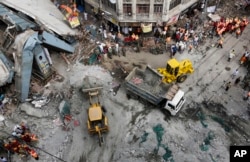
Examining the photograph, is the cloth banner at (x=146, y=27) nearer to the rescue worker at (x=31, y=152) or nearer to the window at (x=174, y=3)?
the window at (x=174, y=3)

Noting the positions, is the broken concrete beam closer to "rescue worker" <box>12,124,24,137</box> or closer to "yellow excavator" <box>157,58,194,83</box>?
"rescue worker" <box>12,124,24,137</box>

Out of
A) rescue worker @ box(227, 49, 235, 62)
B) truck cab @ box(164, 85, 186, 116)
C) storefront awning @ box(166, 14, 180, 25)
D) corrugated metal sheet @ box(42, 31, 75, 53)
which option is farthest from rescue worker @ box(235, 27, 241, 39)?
corrugated metal sheet @ box(42, 31, 75, 53)

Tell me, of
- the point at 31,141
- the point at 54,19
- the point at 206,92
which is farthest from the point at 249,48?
the point at 31,141

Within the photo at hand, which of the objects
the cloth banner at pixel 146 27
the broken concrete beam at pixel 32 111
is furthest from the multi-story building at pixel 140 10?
the broken concrete beam at pixel 32 111

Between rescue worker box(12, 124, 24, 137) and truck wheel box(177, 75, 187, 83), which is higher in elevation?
truck wheel box(177, 75, 187, 83)

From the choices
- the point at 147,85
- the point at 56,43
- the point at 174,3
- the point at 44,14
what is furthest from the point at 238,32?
the point at 44,14
